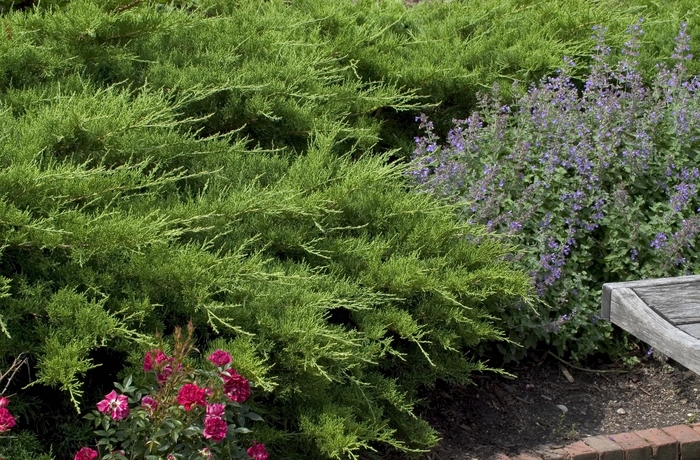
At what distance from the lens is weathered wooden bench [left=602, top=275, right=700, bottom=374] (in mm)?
2426

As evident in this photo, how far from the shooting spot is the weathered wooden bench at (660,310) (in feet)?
7.96

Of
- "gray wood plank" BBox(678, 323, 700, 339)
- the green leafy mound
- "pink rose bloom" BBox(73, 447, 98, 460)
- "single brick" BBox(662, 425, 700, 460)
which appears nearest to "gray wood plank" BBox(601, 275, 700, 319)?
"gray wood plank" BBox(678, 323, 700, 339)

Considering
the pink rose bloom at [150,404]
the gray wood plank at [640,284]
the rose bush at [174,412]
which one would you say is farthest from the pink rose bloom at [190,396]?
the gray wood plank at [640,284]

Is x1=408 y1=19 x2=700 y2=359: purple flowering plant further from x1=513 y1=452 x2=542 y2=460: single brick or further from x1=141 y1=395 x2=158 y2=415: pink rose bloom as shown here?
x1=141 y1=395 x2=158 y2=415: pink rose bloom

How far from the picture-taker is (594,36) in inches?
201

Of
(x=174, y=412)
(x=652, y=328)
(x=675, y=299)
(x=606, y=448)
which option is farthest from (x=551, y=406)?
(x=174, y=412)

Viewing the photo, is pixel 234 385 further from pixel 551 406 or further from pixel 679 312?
pixel 551 406

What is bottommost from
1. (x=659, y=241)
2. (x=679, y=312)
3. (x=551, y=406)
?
(x=551, y=406)

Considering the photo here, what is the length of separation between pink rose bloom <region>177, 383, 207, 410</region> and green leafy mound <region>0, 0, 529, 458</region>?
28 centimetres

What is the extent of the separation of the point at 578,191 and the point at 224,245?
1683mm

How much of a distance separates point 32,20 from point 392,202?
1.66 metres

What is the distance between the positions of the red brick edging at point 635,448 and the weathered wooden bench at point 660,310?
100 cm

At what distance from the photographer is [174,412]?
8.38ft

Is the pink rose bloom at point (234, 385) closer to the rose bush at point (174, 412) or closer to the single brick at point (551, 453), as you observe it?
the rose bush at point (174, 412)
